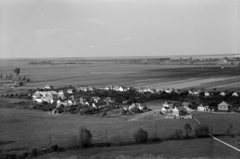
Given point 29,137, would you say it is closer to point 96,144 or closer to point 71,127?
point 71,127

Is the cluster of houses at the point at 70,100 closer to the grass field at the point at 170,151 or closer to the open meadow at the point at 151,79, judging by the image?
the open meadow at the point at 151,79

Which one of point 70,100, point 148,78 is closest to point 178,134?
point 70,100

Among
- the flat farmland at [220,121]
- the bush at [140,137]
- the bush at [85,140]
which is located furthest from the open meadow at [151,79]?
the bush at [85,140]

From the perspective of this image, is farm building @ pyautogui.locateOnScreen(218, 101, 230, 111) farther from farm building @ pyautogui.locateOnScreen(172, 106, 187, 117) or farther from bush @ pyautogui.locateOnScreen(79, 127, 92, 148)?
bush @ pyautogui.locateOnScreen(79, 127, 92, 148)

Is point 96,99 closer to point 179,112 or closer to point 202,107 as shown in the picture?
point 179,112

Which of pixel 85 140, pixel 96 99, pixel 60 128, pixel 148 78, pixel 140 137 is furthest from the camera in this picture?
pixel 148 78
